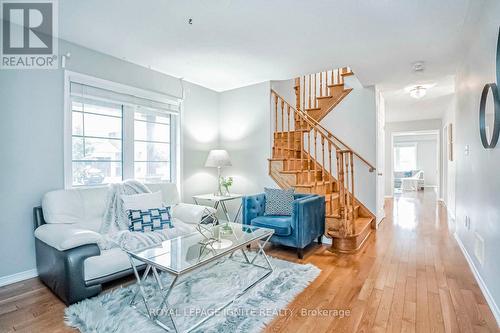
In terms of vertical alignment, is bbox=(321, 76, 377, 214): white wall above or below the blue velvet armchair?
above

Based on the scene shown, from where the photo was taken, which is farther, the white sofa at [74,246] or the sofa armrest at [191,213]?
the sofa armrest at [191,213]

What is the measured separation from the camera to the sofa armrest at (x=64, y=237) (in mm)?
2131

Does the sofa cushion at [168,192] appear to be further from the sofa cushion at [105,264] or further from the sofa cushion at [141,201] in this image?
the sofa cushion at [105,264]

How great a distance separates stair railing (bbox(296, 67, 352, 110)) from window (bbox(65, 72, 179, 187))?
8.25ft

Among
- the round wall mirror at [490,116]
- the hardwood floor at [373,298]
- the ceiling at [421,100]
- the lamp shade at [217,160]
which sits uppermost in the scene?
the ceiling at [421,100]

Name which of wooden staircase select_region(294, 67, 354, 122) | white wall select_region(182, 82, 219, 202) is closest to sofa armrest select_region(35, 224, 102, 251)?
white wall select_region(182, 82, 219, 202)

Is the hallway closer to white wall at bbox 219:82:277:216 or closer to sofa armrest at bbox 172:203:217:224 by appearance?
sofa armrest at bbox 172:203:217:224

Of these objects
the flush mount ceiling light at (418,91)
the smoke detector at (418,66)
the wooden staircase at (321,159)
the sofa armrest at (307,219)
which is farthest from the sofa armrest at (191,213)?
the flush mount ceiling light at (418,91)

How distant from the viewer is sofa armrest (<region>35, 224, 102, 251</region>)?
2.13 m

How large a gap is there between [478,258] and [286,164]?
2.47m

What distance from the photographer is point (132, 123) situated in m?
3.56

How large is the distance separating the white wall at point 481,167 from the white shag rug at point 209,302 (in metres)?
1.43

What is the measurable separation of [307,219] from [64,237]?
96.1 inches

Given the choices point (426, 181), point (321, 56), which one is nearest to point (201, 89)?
point (321, 56)
